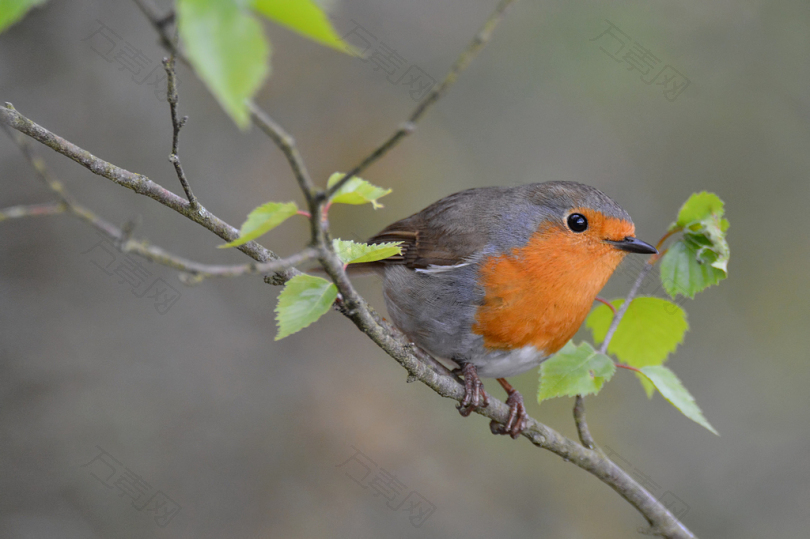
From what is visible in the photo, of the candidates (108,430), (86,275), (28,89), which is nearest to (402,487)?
(108,430)

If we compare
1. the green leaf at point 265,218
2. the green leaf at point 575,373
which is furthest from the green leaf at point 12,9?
the green leaf at point 575,373

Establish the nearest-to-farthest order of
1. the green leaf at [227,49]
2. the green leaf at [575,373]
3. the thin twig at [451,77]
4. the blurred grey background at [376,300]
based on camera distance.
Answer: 1. the green leaf at [227,49]
2. the thin twig at [451,77]
3. the green leaf at [575,373]
4. the blurred grey background at [376,300]

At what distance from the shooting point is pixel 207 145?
535 cm

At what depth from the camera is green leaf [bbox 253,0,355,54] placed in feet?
3.06

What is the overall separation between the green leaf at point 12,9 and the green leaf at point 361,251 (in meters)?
0.95

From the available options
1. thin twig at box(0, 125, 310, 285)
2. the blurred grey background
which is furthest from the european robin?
the blurred grey background

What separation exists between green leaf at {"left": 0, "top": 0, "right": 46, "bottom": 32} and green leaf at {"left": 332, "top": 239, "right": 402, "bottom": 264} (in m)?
0.95

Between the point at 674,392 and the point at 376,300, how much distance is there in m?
3.48

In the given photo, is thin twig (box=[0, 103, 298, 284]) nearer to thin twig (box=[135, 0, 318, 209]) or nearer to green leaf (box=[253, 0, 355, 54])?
thin twig (box=[135, 0, 318, 209])

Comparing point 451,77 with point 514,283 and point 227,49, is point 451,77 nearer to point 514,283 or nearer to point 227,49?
point 227,49

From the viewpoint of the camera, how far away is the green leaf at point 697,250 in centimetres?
236

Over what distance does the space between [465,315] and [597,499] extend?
144 inches

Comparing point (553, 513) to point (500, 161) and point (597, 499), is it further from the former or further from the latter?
point (500, 161)

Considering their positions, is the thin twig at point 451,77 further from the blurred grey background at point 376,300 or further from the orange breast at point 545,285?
the blurred grey background at point 376,300
